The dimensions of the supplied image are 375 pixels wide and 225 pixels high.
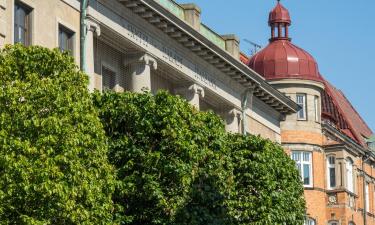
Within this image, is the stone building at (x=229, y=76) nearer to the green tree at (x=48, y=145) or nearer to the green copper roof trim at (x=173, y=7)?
the green copper roof trim at (x=173, y=7)

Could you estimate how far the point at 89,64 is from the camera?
52125 mm

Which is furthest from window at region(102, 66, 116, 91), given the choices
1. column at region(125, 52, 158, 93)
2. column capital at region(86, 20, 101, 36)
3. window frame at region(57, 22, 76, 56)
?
window frame at region(57, 22, 76, 56)

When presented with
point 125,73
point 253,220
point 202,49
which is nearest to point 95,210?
point 253,220

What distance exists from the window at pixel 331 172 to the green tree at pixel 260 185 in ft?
111

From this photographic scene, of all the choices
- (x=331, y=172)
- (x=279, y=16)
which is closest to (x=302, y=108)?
(x=279, y=16)

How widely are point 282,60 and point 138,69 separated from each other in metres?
25.1

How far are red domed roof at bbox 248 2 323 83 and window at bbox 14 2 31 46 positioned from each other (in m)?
35.2

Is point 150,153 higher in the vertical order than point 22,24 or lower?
lower

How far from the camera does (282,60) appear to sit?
81625 millimetres

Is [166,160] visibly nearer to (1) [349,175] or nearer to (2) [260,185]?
(2) [260,185]

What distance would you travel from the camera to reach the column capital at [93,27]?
5212cm

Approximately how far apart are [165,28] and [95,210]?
21.9 metres

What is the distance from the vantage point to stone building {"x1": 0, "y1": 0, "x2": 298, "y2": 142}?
48.8 m

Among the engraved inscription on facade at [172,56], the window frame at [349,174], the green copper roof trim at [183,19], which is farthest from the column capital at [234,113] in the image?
the window frame at [349,174]
